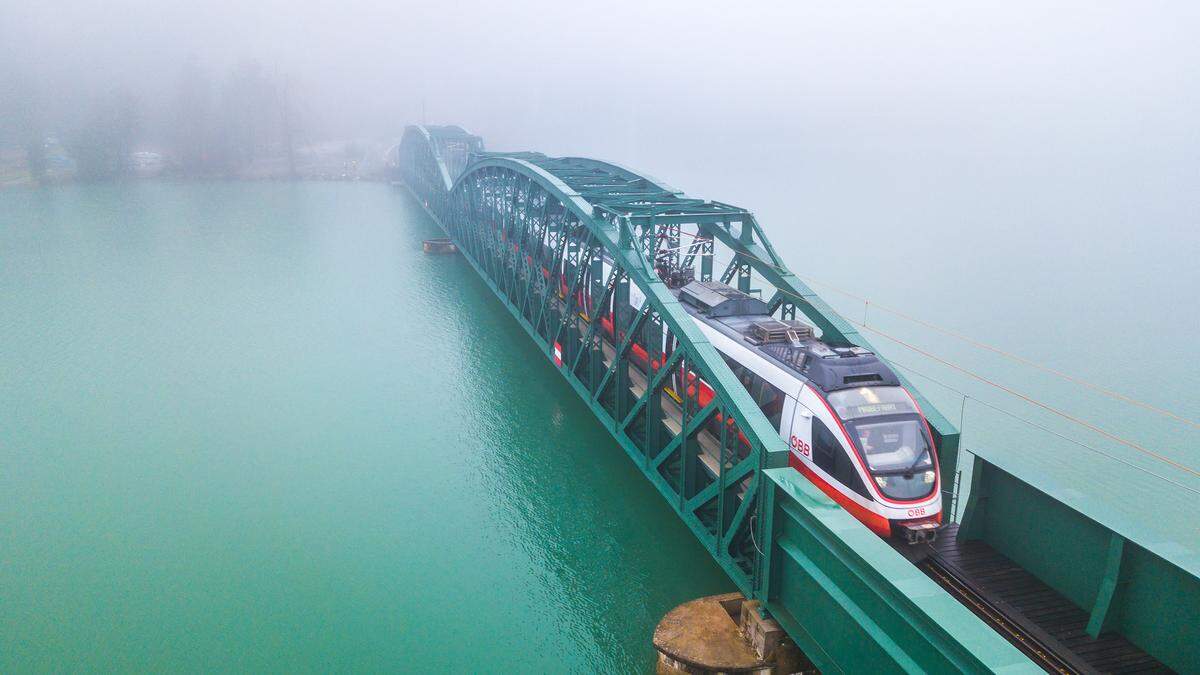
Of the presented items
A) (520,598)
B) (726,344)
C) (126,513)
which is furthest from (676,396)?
(126,513)

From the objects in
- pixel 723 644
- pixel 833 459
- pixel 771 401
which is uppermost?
pixel 771 401

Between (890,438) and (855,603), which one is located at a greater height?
(890,438)

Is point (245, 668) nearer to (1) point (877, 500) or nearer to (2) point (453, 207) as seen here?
(1) point (877, 500)

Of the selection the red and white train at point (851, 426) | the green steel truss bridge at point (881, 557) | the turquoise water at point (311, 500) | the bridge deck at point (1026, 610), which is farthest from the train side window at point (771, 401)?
the turquoise water at point (311, 500)

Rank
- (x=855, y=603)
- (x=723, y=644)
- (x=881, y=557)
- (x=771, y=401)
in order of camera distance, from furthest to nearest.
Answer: (x=771, y=401), (x=723, y=644), (x=855, y=603), (x=881, y=557)

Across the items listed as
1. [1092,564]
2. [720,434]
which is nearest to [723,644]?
[720,434]

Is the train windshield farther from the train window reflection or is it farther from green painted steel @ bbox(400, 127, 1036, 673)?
green painted steel @ bbox(400, 127, 1036, 673)

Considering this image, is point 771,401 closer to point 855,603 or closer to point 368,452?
point 855,603

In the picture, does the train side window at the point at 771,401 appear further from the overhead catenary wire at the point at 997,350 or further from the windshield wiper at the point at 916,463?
the overhead catenary wire at the point at 997,350
